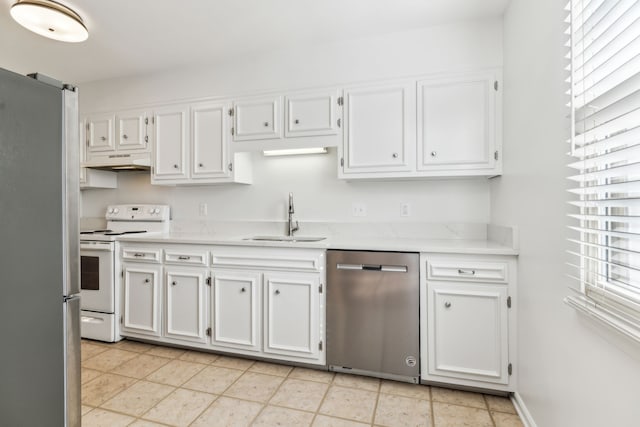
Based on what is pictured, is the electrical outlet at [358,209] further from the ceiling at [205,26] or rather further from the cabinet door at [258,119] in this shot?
the ceiling at [205,26]

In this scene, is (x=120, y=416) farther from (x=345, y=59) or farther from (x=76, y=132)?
(x=345, y=59)

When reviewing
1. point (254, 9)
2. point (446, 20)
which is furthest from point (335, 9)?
point (446, 20)

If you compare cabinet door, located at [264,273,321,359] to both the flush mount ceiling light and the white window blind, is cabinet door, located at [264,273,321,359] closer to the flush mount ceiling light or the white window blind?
the white window blind

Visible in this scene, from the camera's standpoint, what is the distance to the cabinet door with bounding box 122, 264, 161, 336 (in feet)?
8.70

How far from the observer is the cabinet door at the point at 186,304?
99.1 inches

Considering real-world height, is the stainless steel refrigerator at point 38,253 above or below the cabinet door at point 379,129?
below

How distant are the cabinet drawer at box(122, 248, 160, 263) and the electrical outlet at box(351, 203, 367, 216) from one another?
1.64m

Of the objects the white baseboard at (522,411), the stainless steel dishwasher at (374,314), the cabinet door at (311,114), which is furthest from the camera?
the cabinet door at (311,114)

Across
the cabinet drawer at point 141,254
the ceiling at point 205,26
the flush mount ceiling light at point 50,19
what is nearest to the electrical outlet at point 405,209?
the ceiling at point 205,26

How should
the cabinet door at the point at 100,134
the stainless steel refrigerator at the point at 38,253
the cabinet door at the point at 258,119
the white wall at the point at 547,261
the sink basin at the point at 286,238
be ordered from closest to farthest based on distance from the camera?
1. the stainless steel refrigerator at the point at 38,253
2. the white wall at the point at 547,261
3. the cabinet door at the point at 258,119
4. the sink basin at the point at 286,238
5. the cabinet door at the point at 100,134

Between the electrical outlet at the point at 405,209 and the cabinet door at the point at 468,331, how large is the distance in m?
0.75

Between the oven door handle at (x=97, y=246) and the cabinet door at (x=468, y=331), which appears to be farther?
the oven door handle at (x=97, y=246)

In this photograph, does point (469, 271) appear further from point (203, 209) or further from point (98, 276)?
point (98, 276)

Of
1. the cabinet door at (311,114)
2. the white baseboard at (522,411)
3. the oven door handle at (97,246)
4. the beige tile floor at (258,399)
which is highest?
the cabinet door at (311,114)
